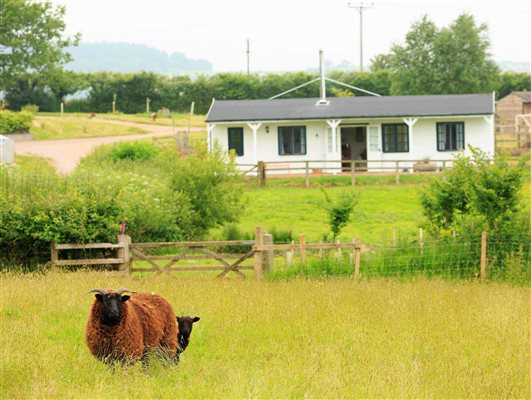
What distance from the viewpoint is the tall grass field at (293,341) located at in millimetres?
10602

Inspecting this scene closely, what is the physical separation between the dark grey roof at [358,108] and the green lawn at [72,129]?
14269 mm

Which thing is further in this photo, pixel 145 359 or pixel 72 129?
pixel 72 129

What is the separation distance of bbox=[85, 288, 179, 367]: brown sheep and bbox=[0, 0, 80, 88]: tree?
5498 cm

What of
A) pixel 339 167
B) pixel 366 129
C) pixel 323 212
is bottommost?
pixel 323 212

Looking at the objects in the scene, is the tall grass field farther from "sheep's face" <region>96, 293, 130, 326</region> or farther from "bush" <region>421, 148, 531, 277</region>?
"bush" <region>421, 148, 531, 277</region>

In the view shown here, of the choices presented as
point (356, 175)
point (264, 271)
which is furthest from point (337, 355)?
point (356, 175)

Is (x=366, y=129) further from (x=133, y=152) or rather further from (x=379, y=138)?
(x=133, y=152)

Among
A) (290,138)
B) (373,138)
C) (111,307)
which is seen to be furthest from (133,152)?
(111,307)

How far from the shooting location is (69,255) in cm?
2378

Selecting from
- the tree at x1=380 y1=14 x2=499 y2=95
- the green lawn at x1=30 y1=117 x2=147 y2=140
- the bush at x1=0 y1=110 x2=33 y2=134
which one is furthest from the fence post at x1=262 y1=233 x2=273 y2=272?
the tree at x1=380 y1=14 x2=499 y2=95

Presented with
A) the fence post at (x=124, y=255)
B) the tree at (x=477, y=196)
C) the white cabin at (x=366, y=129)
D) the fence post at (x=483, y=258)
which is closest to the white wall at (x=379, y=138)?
the white cabin at (x=366, y=129)

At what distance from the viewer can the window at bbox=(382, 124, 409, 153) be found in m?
46.0

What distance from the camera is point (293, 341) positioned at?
13539 millimetres

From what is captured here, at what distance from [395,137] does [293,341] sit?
1321 inches
